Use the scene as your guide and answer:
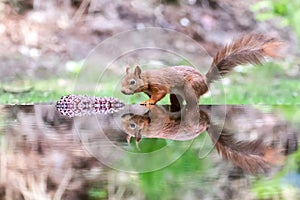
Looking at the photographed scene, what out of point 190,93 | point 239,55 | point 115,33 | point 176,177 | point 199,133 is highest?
point 115,33

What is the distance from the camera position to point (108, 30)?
2.16 m

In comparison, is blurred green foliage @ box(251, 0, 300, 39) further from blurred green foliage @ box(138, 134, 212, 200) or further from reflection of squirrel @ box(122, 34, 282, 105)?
blurred green foliage @ box(138, 134, 212, 200)

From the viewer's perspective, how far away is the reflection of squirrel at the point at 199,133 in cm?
133

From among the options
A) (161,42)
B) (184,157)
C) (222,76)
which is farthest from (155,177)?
(161,42)

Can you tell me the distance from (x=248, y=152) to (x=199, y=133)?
195 mm

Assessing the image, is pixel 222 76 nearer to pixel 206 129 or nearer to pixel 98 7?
pixel 206 129

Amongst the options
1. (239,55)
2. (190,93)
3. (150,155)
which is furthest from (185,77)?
(150,155)

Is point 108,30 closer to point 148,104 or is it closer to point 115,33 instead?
point 115,33

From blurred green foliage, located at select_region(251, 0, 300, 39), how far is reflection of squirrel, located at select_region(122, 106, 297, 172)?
0.67 meters

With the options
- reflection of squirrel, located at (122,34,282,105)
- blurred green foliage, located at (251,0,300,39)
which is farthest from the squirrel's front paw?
blurred green foliage, located at (251,0,300,39)

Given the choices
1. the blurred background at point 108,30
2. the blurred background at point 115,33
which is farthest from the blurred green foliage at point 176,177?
the blurred background at point 108,30

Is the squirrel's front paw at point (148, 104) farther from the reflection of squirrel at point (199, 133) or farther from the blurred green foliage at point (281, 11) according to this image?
the blurred green foliage at point (281, 11)

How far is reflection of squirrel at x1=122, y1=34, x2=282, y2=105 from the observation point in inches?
65.9

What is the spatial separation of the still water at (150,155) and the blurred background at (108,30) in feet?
1.24
